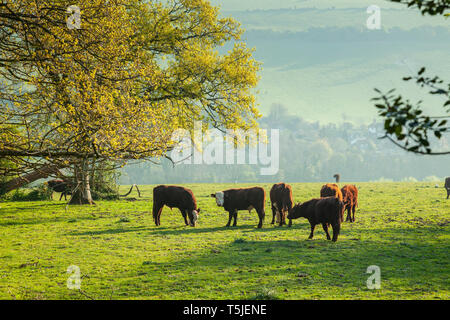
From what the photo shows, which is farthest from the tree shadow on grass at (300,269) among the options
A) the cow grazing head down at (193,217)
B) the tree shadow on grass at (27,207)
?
the tree shadow on grass at (27,207)

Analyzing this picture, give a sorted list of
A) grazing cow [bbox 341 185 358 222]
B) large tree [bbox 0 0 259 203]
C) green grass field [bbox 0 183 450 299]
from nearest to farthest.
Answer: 1. green grass field [bbox 0 183 450 299]
2. large tree [bbox 0 0 259 203]
3. grazing cow [bbox 341 185 358 222]

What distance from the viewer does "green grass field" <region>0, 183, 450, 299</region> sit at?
10.4 m

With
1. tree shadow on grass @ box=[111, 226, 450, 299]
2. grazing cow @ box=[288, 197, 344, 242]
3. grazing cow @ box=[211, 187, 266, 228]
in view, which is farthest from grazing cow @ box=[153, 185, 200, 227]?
grazing cow @ box=[288, 197, 344, 242]

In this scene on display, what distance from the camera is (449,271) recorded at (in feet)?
39.6

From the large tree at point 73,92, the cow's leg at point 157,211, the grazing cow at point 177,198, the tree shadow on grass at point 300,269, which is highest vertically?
the large tree at point 73,92

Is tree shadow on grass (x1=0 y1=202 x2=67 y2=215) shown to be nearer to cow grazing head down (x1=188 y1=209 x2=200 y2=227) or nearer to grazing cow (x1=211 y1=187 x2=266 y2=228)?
cow grazing head down (x1=188 y1=209 x2=200 y2=227)

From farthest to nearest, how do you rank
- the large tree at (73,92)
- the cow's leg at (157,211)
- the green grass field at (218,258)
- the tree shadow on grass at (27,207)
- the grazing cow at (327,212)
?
the tree shadow on grass at (27,207), the cow's leg at (157,211), the grazing cow at (327,212), the large tree at (73,92), the green grass field at (218,258)

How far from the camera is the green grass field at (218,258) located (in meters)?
10.4

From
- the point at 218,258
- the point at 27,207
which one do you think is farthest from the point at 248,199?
the point at 27,207

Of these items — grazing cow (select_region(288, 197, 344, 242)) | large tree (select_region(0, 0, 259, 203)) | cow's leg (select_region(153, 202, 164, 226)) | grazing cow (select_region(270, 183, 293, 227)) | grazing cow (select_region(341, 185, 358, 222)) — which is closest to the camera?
A: large tree (select_region(0, 0, 259, 203))

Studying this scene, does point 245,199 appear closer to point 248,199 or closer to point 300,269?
point 248,199

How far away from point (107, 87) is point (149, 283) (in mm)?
6205

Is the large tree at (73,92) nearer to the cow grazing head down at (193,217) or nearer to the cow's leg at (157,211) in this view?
the cow grazing head down at (193,217)
